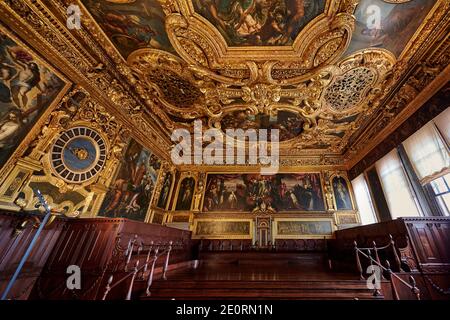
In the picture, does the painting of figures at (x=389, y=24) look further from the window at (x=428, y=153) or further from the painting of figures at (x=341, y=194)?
the painting of figures at (x=341, y=194)

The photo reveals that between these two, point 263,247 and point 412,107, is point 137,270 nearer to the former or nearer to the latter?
point 263,247

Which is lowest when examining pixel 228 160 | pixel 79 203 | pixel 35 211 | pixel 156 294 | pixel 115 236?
pixel 156 294

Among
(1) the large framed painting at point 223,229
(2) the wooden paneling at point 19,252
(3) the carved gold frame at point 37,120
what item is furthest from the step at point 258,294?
(1) the large framed painting at point 223,229

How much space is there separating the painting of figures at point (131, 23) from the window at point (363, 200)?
9877 millimetres

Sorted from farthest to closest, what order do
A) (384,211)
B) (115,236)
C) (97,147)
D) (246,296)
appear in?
1. (384,211)
2. (97,147)
3. (115,236)
4. (246,296)

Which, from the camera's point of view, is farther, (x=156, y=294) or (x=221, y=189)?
(x=221, y=189)

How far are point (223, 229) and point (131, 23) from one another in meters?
8.87

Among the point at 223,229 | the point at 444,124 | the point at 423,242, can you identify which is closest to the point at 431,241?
the point at 423,242

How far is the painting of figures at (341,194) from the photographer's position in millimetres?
8766

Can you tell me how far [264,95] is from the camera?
6.09 meters

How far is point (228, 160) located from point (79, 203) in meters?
7.16

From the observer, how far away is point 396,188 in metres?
6.17

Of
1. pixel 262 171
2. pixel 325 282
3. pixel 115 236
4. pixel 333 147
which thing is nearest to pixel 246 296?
pixel 325 282

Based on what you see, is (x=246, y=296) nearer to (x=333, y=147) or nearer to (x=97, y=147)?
(x=97, y=147)
